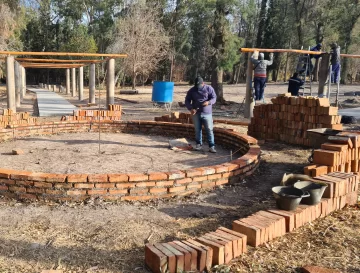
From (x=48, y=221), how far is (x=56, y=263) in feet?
Result: 3.09

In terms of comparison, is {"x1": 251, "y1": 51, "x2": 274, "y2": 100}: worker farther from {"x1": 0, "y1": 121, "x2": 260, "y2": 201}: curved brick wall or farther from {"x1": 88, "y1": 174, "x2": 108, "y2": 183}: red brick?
{"x1": 88, "y1": 174, "x2": 108, "y2": 183}: red brick

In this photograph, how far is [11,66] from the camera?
11.8m

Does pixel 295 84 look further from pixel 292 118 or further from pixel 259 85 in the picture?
pixel 292 118

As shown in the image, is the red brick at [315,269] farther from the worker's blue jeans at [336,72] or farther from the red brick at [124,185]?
the worker's blue jeans at [336,72]

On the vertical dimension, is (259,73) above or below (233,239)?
above

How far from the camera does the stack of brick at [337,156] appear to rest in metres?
4.96

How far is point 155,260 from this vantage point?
2.75m

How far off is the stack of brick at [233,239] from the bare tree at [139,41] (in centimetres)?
2816

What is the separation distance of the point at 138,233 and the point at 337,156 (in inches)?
Answer: 120

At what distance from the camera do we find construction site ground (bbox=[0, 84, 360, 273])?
294 centimetres

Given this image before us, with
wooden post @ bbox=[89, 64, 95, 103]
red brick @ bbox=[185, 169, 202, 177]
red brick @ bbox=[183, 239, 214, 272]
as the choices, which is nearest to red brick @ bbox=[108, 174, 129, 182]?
red brick @ bbox=[185, 169, 202, 177]

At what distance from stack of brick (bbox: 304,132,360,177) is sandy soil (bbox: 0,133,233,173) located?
1.76 m

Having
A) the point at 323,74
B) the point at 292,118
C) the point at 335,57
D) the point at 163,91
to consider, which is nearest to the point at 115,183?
the point at 292,118

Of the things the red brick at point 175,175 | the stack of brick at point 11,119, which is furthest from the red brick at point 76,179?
the stack of brick at point 11,119
